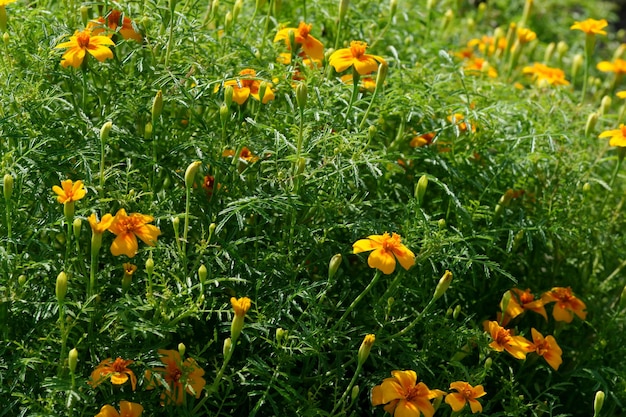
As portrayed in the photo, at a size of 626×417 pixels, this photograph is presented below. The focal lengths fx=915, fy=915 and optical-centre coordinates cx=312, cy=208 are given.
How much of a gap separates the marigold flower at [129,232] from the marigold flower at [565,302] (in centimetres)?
112

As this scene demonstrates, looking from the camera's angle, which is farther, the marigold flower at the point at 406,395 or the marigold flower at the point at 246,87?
the marigold flower at the point at 246,87

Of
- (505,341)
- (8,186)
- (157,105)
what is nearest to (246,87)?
(157,105)

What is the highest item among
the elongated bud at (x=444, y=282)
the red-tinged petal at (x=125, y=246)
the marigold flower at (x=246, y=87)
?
the marigold flower at (x=246, y=87)

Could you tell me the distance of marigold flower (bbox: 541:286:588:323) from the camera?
8.02ft

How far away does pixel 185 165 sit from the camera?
2248 millimetres

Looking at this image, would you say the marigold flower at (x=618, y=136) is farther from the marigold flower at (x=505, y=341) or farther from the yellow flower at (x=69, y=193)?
the yellow flower at (x=69, y=193)

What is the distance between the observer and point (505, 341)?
2.22m

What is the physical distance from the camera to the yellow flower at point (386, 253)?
6.34 ft

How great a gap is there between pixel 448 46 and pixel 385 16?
244mm

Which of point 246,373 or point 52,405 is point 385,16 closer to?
point 246,373

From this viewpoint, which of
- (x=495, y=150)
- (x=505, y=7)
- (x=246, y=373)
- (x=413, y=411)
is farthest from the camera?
(x=505, y=7)

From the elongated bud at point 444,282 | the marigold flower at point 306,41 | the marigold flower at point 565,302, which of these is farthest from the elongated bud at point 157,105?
the marigold flower at point 565,302

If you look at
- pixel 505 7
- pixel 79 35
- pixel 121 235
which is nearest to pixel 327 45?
pixel 79 35

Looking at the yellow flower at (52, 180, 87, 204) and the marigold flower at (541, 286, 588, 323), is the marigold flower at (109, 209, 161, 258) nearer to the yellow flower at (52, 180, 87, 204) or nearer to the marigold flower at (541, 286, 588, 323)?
the yellow flower at (52, 180, 87, 204)
